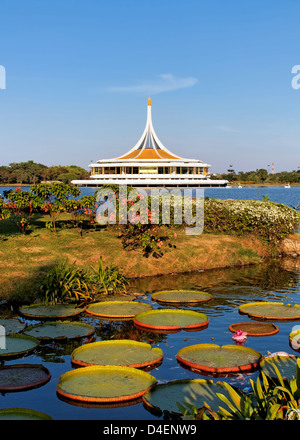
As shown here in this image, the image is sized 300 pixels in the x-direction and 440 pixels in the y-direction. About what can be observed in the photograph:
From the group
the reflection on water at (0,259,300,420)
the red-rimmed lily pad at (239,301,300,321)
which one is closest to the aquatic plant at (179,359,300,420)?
the reflection on water at (0,259,300,420)

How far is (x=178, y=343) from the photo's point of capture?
10.4 metres

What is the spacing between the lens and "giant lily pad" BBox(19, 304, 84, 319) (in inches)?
468

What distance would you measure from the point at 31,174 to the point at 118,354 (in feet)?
381

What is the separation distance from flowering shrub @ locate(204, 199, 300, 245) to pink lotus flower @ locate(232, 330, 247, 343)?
39.8 ft

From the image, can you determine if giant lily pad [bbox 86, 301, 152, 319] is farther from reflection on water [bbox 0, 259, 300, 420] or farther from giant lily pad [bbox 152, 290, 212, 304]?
giant lily pad [bbox 152, 290, 212, 304]

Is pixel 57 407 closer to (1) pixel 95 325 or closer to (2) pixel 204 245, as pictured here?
(1) pixel 95 325

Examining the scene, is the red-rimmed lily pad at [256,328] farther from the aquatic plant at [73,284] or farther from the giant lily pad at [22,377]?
the giant lily pad at [22,377]

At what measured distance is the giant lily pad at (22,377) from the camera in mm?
7840

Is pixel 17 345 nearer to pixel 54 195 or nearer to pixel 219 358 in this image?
pixel 219 358

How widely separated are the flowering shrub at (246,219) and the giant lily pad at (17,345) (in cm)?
1367

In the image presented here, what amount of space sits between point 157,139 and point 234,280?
120 meters

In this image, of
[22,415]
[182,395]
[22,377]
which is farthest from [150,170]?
[22,415]

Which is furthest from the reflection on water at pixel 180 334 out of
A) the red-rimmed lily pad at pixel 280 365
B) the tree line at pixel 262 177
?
the tree line at pixel 262 177

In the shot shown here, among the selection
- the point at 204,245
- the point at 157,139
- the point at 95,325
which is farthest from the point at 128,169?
the point at 95,325
